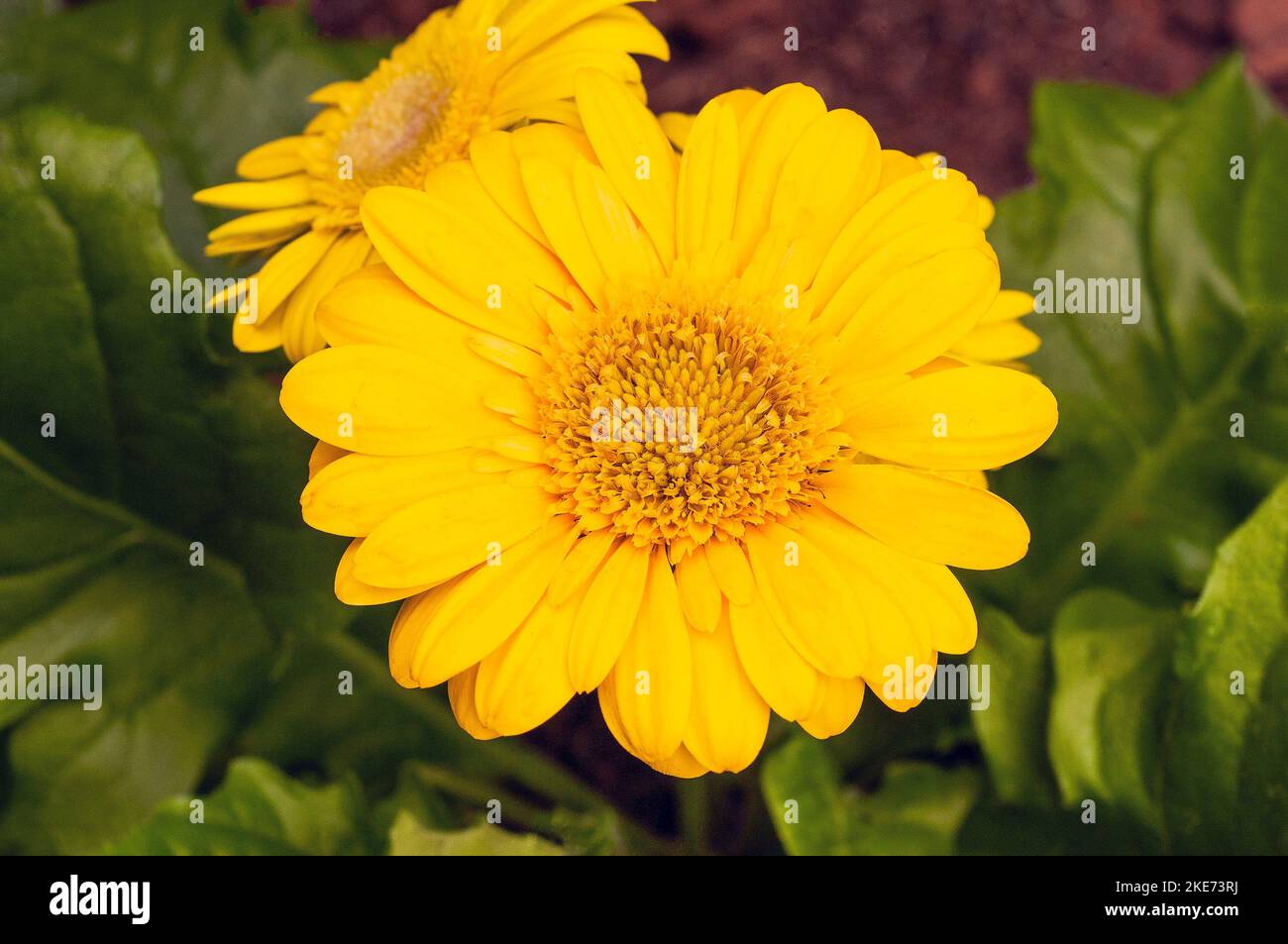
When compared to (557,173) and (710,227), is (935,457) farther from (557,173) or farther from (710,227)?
(557,173)

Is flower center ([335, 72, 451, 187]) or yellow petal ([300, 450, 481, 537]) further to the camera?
flower center ([335, 72, 451, 187])

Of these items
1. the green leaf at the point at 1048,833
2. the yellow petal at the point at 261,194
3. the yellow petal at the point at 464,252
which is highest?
the yellow petal at the point at 261,194
